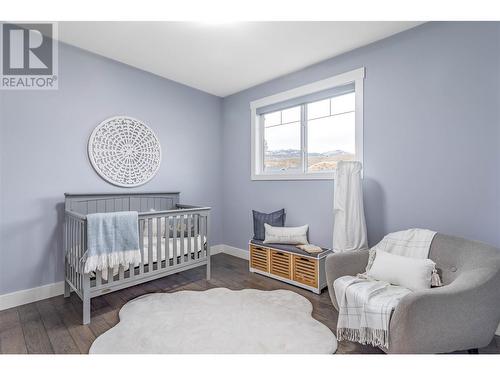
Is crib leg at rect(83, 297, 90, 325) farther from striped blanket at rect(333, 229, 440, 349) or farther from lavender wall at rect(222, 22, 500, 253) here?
lavender wall at rect(222, 22, 500, 253)

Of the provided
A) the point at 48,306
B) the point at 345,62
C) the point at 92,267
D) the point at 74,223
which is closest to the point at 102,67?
the point at 74,223

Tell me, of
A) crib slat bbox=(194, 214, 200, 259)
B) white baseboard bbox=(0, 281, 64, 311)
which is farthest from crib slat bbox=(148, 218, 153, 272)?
white baseboard bbox=(0, 281, 64, 311)

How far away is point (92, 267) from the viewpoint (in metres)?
1.86

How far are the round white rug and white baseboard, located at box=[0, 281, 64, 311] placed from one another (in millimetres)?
792

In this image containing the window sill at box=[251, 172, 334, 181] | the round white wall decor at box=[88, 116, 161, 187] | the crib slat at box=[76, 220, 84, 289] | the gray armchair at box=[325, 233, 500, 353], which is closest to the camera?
the gray armchair at box=[325, 233, 500, 353]

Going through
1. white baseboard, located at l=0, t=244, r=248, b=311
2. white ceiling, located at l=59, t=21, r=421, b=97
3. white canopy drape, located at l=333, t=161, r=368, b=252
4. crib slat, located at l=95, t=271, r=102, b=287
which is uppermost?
white ceiling, located at l=59, t=21, r=421, b=97

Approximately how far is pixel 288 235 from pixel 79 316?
81.5 inches

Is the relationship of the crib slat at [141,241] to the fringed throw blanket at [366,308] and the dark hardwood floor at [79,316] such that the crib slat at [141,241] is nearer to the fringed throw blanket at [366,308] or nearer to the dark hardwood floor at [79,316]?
the dark hardwood floor at [79,316]

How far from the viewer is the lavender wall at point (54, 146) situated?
2.09 metres

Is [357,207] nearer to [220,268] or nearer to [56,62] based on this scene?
[220,268]

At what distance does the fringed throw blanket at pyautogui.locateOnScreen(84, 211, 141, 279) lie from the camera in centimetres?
188

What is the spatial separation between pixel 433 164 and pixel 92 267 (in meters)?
2.87

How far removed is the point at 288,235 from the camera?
281 centimetres

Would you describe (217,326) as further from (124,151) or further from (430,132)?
(430,132)
